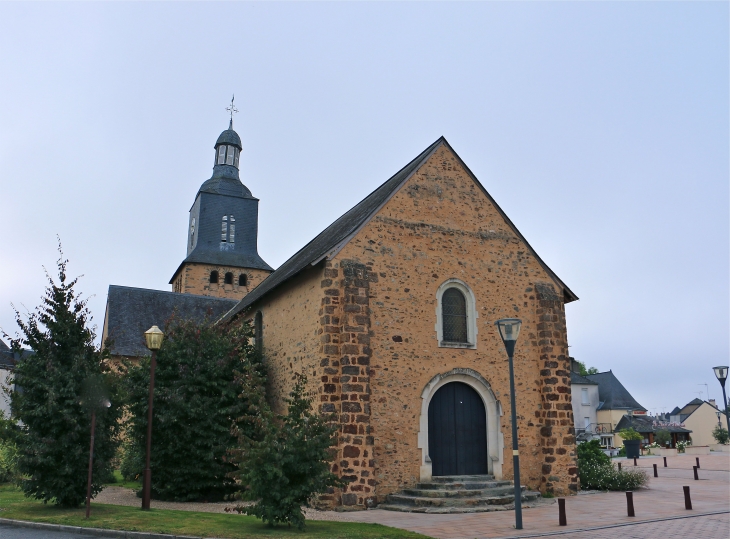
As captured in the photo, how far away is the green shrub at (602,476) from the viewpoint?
15.4m

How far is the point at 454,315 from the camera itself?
14906 millimetres

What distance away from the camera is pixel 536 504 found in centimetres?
1320

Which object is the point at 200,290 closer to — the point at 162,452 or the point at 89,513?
the point at 162,452

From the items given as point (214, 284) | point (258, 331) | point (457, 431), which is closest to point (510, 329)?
point (457, 431)

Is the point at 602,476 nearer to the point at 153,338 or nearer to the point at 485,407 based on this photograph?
the point at 485,407

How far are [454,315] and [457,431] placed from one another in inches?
109

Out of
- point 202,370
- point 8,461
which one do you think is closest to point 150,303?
point 8,461

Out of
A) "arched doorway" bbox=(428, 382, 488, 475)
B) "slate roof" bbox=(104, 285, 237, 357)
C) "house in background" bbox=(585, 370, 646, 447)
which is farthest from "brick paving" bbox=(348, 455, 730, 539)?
"house in background" bbox=(585, 370, 646, 447)

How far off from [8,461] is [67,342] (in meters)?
7.20

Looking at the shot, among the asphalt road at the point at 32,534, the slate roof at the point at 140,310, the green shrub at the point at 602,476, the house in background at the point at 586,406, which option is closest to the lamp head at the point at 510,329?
the green shrub at the point at 602,476

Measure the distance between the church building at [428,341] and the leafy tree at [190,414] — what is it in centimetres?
150

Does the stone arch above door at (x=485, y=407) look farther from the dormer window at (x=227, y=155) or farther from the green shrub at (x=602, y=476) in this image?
the dormer window at (x=227, y=155)

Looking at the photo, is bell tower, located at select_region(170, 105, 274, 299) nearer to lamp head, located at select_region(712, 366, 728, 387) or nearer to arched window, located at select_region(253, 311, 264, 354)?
arched window, located at select_region(253, 311, 264, 354)

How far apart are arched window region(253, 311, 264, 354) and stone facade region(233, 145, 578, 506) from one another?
110 cm
